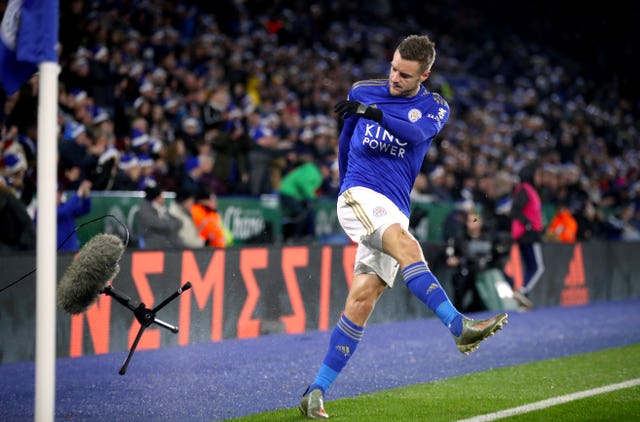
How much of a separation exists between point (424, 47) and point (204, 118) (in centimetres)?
996

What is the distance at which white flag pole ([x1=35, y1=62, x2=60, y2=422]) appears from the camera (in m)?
4.05

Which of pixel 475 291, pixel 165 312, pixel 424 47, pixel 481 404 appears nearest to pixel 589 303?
pixel 475 291

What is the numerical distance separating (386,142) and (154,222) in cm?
548

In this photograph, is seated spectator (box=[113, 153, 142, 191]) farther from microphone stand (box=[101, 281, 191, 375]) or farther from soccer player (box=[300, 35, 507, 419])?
soccer player (box=[300, 35, 507, 419])

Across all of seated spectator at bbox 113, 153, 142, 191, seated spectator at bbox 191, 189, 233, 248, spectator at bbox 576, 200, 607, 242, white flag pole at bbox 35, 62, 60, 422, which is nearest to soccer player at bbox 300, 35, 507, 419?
white flag pole at bbox 35, 62, 60, 422

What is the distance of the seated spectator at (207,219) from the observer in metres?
11.7

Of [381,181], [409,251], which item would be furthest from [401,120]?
[409,251]

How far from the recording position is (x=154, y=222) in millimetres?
10938

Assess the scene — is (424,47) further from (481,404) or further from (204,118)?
(204,118)

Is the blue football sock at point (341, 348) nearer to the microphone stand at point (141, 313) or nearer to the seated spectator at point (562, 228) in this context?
the microphone stand at point (141, 313)

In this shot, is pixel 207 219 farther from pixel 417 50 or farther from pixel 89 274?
pixel 417 50

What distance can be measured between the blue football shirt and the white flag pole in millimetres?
2283

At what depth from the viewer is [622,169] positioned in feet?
89.8

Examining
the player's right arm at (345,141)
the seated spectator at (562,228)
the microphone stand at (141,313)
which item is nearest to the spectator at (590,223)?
the seated spectator at (562,228)
